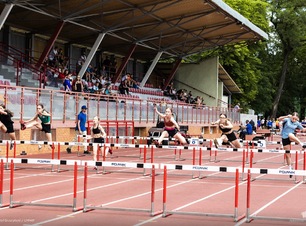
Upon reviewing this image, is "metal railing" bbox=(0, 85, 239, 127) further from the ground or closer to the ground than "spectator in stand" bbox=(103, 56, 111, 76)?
closer to the ground

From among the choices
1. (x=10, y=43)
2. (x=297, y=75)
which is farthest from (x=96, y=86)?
(x=297, y=75)

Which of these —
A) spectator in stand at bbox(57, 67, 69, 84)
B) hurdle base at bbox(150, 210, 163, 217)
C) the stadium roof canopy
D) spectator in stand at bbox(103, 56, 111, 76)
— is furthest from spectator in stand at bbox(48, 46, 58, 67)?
hurdle base at bbox(150, 210, 163, 217)

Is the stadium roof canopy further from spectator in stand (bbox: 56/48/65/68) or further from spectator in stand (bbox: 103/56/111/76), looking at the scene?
spectator in stand (bbox: 56/48/65/68)

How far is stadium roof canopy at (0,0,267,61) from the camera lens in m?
38.9

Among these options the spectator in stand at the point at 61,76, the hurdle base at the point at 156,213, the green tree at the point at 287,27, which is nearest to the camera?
the hurdle base at the point at 156,213

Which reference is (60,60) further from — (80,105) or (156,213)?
(156,213)

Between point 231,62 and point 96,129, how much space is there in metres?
50.6

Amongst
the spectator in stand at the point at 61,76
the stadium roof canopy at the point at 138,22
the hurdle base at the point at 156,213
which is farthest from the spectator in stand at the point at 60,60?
the hurdle base at the point at 156,213

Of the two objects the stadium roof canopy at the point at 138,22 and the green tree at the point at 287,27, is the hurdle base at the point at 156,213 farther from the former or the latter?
the green tree at the point at 287,27

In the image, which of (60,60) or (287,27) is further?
Result: (287,27)

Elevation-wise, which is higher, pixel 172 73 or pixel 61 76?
pixel 172 73

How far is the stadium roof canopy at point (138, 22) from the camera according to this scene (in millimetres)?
38938

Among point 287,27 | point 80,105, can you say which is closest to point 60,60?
point 80,105

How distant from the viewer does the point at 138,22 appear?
4544cm
